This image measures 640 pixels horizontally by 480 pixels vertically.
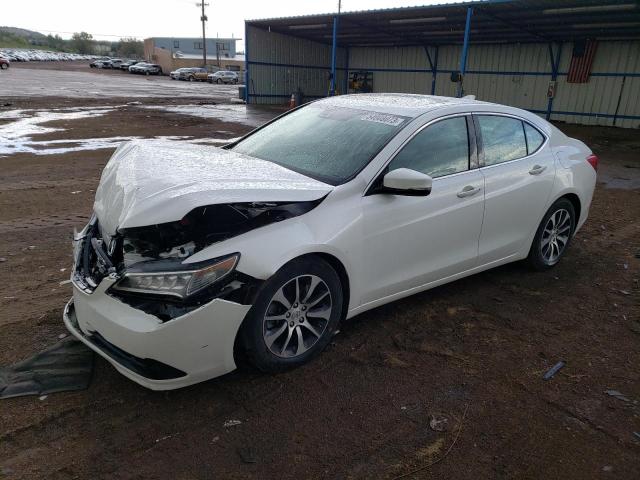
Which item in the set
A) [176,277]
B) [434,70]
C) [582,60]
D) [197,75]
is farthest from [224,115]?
[197,75]

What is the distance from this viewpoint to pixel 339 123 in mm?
3926

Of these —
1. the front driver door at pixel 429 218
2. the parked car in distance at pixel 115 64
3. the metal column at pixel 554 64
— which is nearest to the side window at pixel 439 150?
the front driver door at pixel 429 218

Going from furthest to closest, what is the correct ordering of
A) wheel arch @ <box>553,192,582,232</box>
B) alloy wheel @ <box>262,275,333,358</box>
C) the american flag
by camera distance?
the american flag → wheel arch @ <box>553,192,582,232</box> → alloy wheel @ <box>262,275,333,358</box>

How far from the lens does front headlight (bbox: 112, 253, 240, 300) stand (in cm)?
254

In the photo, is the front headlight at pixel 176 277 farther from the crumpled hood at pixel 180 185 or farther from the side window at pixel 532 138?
the side window at pixel 532 138

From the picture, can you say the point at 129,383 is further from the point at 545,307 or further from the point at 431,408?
the point at 545,307

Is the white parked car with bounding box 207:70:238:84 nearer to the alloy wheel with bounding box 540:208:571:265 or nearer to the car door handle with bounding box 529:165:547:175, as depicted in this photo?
the alloy wheel with bounding box 540:208:571:265

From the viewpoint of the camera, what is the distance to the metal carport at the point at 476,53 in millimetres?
18016

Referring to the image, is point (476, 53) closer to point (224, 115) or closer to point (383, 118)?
point (224, 115)

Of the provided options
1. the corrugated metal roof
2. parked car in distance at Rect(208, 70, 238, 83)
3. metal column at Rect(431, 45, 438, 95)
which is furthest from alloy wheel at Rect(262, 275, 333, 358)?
parked car in distance at Rect(208, 70, 238, 83)

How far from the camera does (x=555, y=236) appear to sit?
4859 mm

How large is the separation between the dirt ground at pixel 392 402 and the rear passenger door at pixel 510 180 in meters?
0.52

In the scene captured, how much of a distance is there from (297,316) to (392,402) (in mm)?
757

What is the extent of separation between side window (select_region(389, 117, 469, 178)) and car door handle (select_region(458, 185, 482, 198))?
6.0 inches
